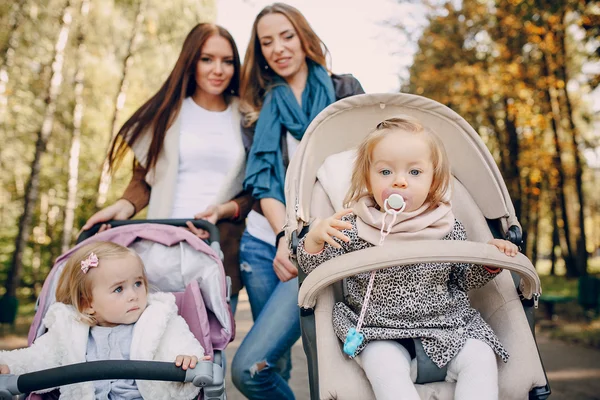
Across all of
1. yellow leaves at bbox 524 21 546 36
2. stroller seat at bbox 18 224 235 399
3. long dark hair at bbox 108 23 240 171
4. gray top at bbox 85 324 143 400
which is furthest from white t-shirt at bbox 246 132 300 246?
yellow leaves at bbox 524 21 546 36

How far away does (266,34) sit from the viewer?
10.3ft

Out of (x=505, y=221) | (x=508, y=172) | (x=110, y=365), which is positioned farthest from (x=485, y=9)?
(x=110, y=365)

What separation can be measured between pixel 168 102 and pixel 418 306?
1.99m

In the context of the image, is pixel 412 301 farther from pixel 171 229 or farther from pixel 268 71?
pixel 268 71

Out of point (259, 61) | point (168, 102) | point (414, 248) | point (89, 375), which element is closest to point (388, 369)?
point (414, 248)

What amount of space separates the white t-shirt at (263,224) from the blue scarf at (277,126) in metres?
0.05

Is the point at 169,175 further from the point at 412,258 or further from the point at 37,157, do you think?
the point at 37,157

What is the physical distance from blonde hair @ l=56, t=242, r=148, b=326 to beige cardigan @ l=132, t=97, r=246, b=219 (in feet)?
2.21

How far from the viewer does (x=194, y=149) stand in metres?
3.30

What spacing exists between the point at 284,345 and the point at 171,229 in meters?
0.78

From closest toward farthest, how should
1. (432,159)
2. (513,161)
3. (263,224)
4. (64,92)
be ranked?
1. (432,159)
2. (263,224)
3. (64,92)
4. (513,161)

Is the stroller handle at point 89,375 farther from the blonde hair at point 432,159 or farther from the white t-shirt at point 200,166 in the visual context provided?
the white t-shirt at point 200,166

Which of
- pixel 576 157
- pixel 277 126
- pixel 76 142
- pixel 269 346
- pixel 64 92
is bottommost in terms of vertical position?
pixel 269 346

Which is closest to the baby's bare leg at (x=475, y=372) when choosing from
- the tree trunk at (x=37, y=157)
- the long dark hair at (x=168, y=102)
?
the long dark hair at (x=168, y=102)
